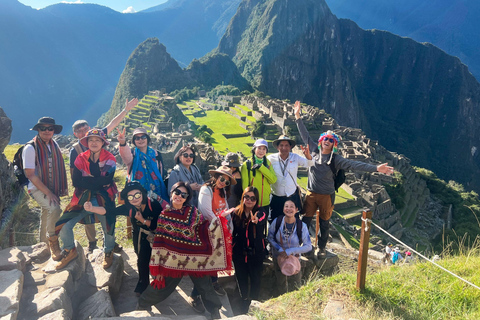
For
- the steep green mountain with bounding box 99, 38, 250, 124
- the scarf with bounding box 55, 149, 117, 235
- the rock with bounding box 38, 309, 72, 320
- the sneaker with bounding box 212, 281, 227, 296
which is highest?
the steep green mountain with bounding box 99, 38, 250, 124

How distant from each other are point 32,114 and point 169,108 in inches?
3572

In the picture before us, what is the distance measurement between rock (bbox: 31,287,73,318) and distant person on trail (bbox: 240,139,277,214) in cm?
218

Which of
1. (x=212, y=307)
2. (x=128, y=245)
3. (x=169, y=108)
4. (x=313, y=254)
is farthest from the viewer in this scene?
(x=169, y=108)

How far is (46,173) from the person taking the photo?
144 inches

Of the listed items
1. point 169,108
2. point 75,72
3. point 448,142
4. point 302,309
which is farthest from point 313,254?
point 75,72

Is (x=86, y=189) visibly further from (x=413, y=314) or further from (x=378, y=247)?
(x=378, y=247)

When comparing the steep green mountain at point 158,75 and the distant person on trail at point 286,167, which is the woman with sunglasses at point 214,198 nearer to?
the distant person on trail at point 286,167

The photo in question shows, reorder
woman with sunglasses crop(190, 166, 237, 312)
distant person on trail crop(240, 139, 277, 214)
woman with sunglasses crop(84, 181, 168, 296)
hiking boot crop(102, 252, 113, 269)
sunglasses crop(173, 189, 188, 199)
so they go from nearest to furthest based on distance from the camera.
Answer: sunglasses crop(173, 189, 188, 199) < woman with sunglasses crop(84, 181, 168, 296) < woman with sunglasses crop(190, 166, 237, 312) < hiking boot crop(102, 252, 113, 269) < distant person on trail crop(240, 139, 277, 214)

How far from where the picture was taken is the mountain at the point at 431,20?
6216 inches

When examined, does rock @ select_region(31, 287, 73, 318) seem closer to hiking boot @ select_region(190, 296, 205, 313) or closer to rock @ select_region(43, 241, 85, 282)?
rock @ select_region(43, 241, 85, 282)

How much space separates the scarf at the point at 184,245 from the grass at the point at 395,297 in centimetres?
71

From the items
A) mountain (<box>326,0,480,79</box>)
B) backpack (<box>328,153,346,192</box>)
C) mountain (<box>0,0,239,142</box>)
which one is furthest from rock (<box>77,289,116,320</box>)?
mountain (<box>326,0,480,79</box>)

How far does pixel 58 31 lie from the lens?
130875mm

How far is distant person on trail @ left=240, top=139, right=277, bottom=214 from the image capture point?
12.8 feet
